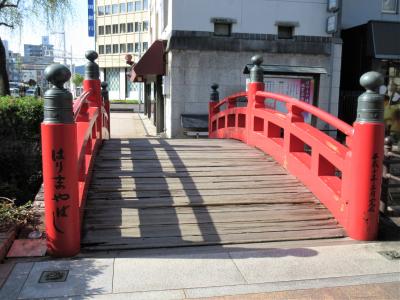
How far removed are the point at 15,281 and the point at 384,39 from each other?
12.3 m

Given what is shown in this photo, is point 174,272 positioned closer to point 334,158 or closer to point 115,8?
point 334,158

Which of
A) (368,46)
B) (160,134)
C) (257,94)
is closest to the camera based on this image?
(257,94)

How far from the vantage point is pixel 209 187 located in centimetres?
610

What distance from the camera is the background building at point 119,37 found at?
66.1 meters

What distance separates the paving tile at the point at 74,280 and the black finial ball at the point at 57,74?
67.0 inches

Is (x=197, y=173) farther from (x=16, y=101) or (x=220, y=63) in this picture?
(x=220, y=63)

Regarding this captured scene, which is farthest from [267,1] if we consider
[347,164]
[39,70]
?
[39,70]

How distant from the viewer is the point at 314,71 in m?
13.5

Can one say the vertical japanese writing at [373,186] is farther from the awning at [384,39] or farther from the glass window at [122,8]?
the glass window at [122,8]

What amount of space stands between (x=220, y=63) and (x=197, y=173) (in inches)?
307

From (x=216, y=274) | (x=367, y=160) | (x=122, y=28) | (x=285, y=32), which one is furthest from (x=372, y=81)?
(x=122, y=28)

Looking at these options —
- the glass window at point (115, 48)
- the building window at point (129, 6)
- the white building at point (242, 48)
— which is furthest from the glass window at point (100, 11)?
the white building at point (242, 48)

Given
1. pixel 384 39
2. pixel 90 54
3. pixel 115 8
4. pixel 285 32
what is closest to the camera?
pixel 90 54

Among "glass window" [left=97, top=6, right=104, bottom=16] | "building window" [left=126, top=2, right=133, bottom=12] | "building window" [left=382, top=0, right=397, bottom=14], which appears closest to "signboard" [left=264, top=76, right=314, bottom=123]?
"building window" [left=382, top=0, right=397, bottom=14]
